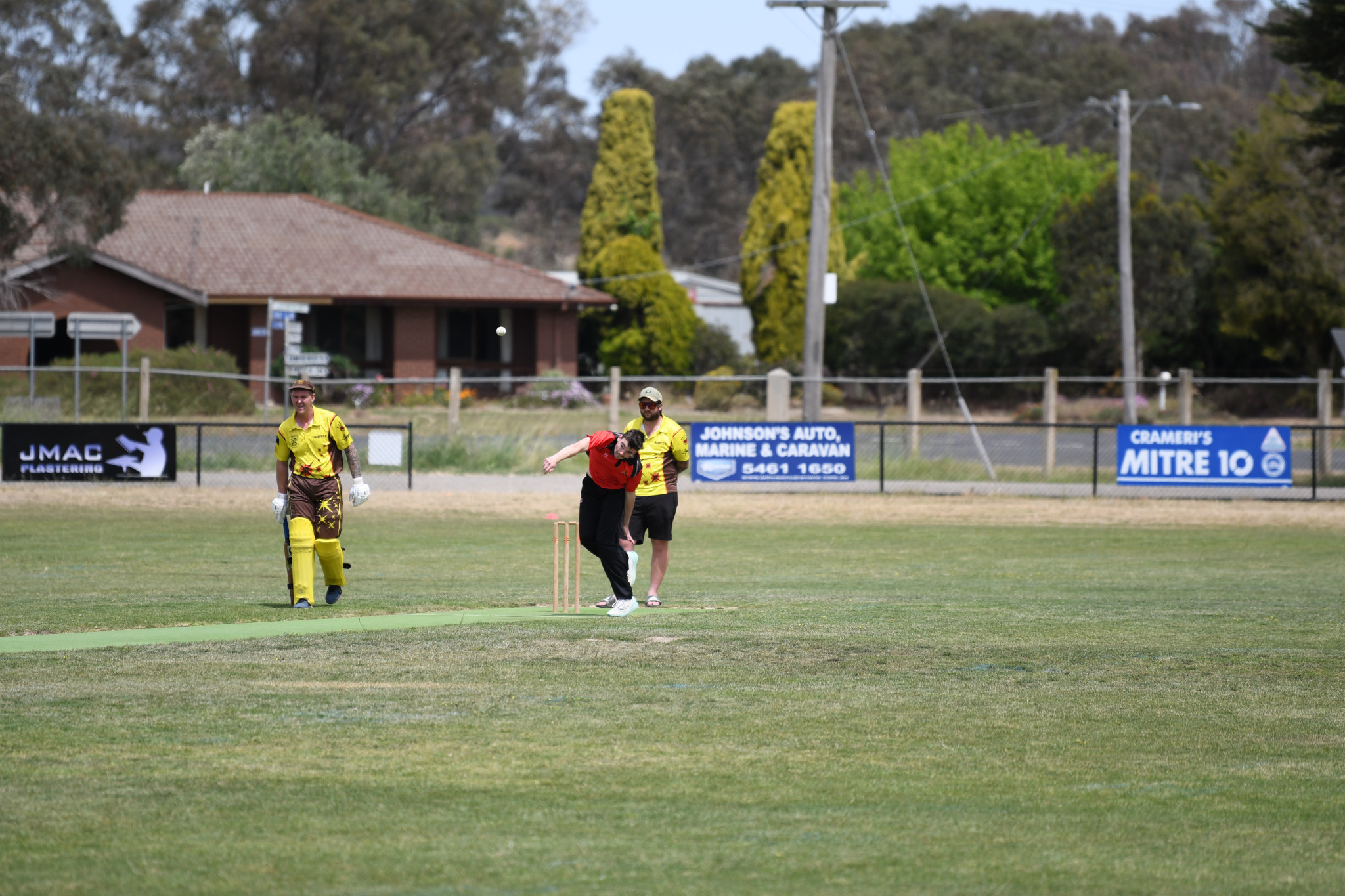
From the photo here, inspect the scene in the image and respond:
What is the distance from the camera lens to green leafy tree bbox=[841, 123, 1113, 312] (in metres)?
59.4

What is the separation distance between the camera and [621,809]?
640 cm

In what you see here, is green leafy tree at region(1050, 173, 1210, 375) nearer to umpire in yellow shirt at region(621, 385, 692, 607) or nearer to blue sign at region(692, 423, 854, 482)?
blue sign at region(692, 423, 854, 482)

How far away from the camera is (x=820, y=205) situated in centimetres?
2911

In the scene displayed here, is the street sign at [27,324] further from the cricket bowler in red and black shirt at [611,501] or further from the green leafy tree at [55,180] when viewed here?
the cricket bowler in red and black shirt at [611,501]

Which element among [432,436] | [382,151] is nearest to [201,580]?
[432,436]

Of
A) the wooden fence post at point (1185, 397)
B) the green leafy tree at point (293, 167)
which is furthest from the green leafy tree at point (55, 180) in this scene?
the wooden fence post at point (1185, 397)

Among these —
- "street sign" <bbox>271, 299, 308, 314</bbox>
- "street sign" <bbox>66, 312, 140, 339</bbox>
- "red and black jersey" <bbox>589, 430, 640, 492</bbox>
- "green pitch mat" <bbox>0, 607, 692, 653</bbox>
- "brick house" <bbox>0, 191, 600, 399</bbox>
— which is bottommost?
"green pitch mat" <bbox>0, 607, 692, 653</bbox>

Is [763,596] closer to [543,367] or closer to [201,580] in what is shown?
[201,580]

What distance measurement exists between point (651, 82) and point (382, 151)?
2005cm

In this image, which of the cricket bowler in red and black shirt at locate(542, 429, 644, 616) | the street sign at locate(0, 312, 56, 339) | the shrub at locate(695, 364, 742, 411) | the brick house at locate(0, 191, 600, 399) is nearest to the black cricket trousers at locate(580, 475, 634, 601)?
the cricket bowler in red and black shirt at locate(542, 429, 644, 616)

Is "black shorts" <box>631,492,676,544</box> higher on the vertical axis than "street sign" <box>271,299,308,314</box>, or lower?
lower

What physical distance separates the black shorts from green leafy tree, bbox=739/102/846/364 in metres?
38.5

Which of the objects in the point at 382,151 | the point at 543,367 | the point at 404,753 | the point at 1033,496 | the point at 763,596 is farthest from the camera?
the point at 382,151

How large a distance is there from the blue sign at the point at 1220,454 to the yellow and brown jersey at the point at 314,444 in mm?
17072
